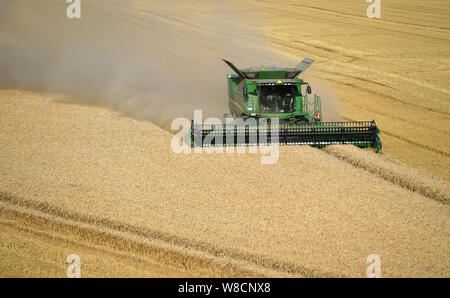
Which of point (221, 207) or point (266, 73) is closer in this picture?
point (221, 207)

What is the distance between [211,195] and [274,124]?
379cm

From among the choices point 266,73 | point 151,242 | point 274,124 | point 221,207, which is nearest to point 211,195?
point 221,207

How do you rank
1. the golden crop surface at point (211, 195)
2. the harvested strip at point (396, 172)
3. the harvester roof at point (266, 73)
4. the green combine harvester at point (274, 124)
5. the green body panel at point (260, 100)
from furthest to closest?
1. the harvester roof at point (266, 73)
2. the green body panel at point (260, 100)
3. the green combine harvester at point (274, 124)
4. the harvested strip at point (396, 172)
5. the golden crop surface at point (211, 195)

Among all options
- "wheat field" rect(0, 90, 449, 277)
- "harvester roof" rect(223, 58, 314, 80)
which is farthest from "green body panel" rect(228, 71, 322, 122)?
"wheat field" rect(0, 90, 449, 277)

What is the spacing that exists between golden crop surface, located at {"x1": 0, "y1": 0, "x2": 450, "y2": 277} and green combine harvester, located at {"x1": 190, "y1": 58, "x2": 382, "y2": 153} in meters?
0.40

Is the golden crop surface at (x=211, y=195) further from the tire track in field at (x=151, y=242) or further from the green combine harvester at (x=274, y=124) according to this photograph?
the green combine harvester at (x=274, y=124)

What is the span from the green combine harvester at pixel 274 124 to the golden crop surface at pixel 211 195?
1.31ft

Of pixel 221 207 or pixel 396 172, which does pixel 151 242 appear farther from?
pixel 396 172

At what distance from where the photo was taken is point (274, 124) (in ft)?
53.4

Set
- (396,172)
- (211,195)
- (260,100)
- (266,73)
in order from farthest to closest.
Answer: (266,73) → (260,100) → (396,172) → (211,195)

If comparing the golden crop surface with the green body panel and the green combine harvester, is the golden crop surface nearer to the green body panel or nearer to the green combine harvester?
the green combine harvester

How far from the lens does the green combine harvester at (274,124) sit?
52.4ft

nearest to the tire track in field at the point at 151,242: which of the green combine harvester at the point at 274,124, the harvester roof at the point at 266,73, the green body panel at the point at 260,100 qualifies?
the green combine harvester at the point at 274,124

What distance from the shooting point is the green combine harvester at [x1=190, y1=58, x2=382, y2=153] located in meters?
16.0
